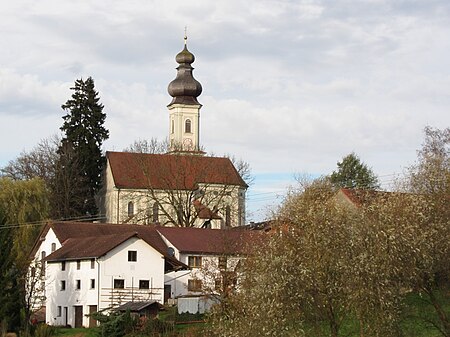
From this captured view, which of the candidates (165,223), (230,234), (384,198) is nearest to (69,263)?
(230,234)

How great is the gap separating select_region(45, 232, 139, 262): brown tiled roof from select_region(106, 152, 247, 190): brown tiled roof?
787 inches

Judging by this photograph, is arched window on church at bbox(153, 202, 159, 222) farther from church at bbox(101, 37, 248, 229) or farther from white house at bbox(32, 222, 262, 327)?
white house at bbox(32, 222, 262, 327)

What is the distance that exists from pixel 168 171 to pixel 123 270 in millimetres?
28531

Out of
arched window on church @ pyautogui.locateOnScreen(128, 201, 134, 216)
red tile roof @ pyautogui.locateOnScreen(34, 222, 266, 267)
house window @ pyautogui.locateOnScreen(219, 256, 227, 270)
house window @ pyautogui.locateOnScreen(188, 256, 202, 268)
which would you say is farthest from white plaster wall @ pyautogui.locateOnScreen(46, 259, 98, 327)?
arched window on church @ pyautogui.locateOnScreen(128, 201, 134, 216)

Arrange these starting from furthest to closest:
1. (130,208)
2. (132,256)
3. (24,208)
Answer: (130,208) → (24,208) → (132,256)

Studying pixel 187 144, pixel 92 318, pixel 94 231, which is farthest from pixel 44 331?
pixel 187 144

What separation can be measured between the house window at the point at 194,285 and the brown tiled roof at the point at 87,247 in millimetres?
4790

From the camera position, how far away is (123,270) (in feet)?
198

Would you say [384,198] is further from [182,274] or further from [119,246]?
[182,274]

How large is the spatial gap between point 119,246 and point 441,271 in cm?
3044

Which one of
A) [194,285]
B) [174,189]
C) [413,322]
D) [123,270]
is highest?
[174,189]

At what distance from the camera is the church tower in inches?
4589

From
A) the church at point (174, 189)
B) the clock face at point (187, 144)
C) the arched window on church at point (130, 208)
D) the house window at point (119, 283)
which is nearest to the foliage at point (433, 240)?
the house window at point (119, 283)

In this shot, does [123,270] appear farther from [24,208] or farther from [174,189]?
[174,189]
